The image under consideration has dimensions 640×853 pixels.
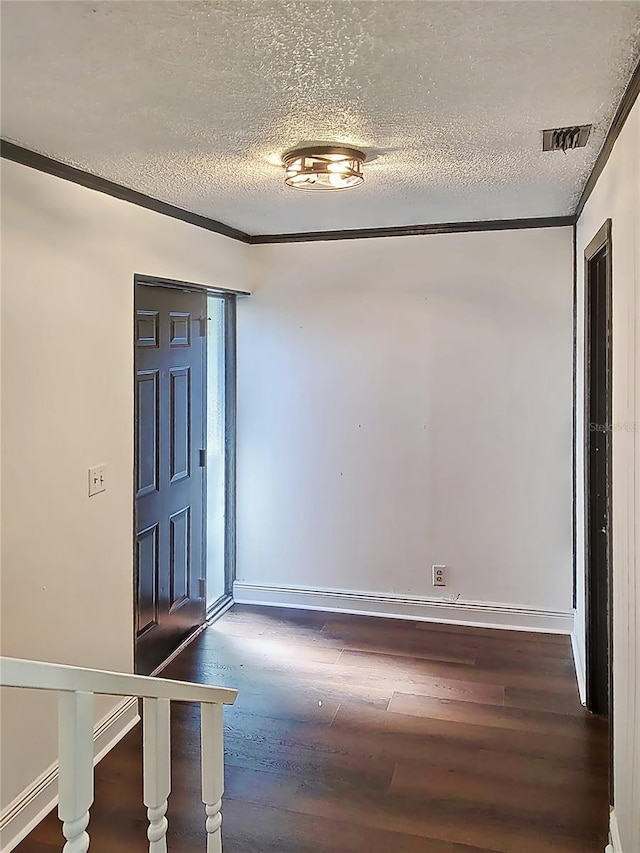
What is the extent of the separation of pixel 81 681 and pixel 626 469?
1.62 metres

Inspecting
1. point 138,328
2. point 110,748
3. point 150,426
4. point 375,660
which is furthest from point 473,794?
point 138,328

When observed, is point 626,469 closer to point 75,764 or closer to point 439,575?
point 75,764

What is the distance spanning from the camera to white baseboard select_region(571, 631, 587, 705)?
328 cm

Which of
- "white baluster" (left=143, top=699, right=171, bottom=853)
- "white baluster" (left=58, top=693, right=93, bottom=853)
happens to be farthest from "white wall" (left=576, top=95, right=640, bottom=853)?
"white baluster" (left=58, top=693, right=93, bottom=853)

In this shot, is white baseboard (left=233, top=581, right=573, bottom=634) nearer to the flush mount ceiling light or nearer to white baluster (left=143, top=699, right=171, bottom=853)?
the flush mount ceiling light

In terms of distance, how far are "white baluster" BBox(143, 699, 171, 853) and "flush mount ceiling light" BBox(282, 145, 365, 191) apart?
182cm

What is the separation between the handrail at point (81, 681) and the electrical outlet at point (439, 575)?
2915mm

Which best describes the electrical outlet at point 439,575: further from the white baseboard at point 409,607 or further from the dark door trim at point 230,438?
the dark door trim at point 230,438

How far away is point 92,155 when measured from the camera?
252cm

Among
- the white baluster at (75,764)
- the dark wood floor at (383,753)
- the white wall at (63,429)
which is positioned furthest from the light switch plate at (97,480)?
the white baluster at (75,764)

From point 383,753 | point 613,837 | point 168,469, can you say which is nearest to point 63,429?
point 168,469

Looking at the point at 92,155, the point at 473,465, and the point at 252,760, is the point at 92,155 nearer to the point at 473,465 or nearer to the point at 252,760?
the point at 252,760

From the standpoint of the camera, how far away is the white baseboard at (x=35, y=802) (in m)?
2.38

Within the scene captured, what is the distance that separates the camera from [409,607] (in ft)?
→ 14.2
